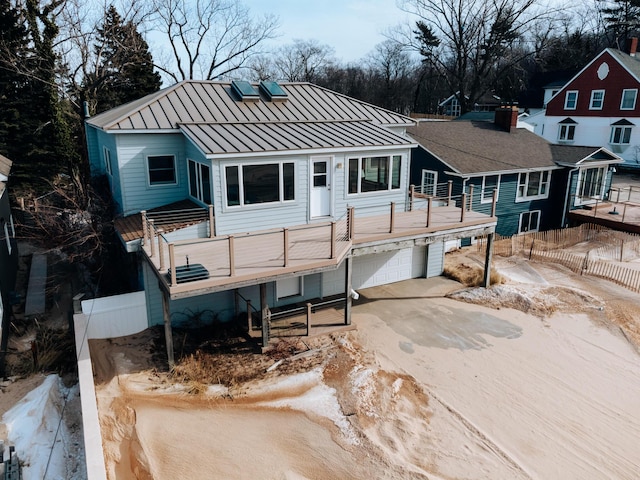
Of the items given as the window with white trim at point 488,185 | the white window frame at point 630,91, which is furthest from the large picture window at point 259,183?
the white window frame at point 630,91

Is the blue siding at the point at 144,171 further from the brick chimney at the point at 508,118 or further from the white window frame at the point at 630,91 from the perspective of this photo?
the white window frame at the point at 630,91

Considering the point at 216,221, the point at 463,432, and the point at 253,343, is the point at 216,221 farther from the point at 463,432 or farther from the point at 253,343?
the point at 463,432

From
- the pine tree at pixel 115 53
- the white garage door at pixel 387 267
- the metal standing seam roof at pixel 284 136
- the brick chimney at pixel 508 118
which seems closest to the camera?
the metal standing seam roof at pixel 284 136

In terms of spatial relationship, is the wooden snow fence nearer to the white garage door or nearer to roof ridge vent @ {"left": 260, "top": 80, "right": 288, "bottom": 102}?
the white garage door

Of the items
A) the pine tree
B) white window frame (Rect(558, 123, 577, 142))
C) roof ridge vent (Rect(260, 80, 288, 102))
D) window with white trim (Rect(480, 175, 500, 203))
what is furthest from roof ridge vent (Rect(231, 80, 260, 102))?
white window frame (Rect(558, 123, 577, 142))

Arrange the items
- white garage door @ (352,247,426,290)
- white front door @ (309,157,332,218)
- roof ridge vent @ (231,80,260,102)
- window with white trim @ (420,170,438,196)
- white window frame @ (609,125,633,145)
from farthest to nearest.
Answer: white window frame @ (609,125,633,145), window with white trim @ (420,170,438,196), white garage door @ (352,247,426,290), roof ridge vent @ (231,80,260,102), white front door @ (309,157,332,218)

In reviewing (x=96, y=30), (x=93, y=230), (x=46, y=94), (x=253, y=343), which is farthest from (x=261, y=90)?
(x=46, y=94)
